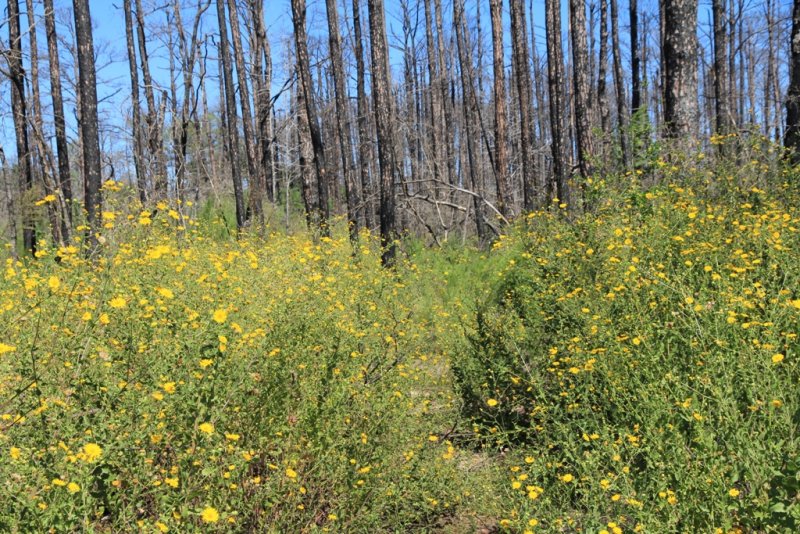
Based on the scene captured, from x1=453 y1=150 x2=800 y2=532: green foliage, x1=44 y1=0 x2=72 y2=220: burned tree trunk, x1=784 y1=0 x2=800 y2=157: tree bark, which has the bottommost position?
x1=453 y1=150 x2=800 y2=532: green foliage

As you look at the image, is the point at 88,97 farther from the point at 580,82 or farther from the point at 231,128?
the point at 580,82

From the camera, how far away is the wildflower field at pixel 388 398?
210cm

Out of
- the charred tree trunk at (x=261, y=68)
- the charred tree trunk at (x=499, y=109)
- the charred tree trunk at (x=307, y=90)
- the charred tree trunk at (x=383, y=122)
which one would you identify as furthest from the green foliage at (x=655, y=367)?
the charred tree trunk at (x=261, y=68)

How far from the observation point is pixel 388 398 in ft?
10.8

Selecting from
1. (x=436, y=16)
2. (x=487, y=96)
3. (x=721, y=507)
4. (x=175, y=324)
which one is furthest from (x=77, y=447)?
(x=487, y=96)

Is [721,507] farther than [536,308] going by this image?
No

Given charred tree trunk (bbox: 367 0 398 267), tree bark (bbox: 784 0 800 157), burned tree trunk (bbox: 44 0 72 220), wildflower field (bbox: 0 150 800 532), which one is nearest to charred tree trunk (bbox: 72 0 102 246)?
wildflower field (bbox: 0 150 800 532)

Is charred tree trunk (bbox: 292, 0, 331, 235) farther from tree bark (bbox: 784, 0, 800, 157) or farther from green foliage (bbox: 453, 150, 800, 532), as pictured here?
tree bark (bbox: 784, 0, 800, 157)

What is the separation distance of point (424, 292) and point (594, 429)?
16.8ft

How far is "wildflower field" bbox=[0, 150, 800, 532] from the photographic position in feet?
6.88

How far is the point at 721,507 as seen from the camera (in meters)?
2.07

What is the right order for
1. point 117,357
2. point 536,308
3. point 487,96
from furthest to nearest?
1. point 487,96
2. point 536,308
3. point 117,357

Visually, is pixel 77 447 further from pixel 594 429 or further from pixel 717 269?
pixel 717 269

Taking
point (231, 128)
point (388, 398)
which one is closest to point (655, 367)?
point (388, 398)
